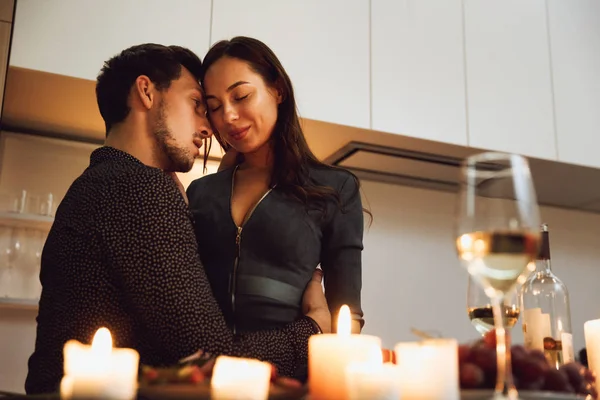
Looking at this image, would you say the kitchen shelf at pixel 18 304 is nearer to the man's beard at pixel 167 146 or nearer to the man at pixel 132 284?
the man's beard at pixel 167 146

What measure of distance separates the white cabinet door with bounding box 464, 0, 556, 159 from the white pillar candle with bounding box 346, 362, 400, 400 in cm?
184

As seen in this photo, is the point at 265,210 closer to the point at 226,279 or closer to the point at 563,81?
the point at 226,279

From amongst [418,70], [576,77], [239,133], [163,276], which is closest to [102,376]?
[163,276]

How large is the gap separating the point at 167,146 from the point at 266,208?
0.23 metres

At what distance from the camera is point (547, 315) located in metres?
1.35

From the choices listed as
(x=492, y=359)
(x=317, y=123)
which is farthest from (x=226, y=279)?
(x=317, y=123)

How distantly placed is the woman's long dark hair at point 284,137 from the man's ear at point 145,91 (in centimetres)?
16

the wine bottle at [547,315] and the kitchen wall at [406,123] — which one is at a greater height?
the kitchen wall at [406,123]

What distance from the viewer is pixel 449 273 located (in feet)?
9.14

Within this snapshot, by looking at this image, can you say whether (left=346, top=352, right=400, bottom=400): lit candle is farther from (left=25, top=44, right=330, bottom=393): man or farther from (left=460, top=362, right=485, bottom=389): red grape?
(left=25, top=44, right=330, bottom=393): man

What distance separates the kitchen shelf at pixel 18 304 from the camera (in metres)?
2.04

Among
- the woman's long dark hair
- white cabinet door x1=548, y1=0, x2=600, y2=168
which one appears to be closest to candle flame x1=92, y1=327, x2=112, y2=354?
the woman's long dark hair

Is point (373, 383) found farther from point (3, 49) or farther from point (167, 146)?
point (3, 49)

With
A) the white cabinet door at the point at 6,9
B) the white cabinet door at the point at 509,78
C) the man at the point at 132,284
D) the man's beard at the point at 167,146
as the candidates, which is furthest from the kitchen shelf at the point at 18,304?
the white cabinet door at the point at 509,78
